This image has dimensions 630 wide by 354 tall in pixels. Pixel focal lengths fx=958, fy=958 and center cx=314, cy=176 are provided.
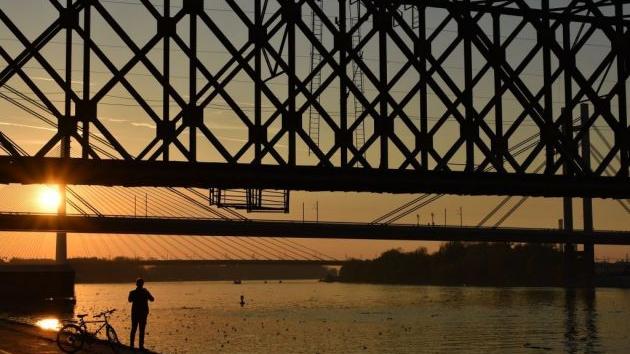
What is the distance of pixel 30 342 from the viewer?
30.7 meters

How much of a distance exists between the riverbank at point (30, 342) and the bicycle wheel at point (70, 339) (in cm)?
23

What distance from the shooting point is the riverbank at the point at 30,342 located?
90.4 ft

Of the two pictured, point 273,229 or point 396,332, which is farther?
point 273,229

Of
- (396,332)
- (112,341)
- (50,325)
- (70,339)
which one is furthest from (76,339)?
(396,332)

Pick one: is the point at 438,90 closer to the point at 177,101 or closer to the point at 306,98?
the point at 306,98

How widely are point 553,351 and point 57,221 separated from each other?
78.6 metres

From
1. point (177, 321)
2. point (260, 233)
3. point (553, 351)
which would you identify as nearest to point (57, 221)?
point (260, 233)

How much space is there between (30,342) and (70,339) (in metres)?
3.30


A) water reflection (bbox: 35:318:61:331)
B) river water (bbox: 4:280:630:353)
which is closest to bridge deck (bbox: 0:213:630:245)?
river water (bbox: 4:280:630:353)

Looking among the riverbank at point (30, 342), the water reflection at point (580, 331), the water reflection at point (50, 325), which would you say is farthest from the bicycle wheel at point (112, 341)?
the water reflection at point (580, 331)

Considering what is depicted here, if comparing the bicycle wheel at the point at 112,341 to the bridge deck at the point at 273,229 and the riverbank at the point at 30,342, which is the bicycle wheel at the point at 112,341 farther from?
the bridge deck at the point at 273,229

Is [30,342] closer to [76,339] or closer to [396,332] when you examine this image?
[76,339]

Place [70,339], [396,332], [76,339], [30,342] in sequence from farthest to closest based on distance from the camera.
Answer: [396,332]
[30,342]
[76,339]
[70,339]

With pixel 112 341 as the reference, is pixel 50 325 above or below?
below
